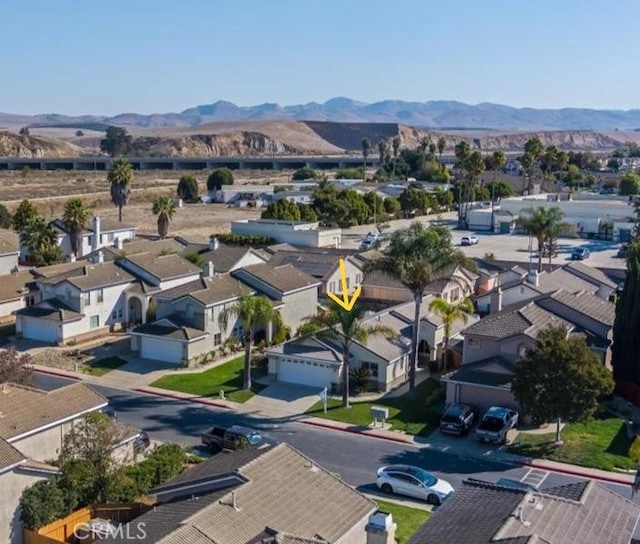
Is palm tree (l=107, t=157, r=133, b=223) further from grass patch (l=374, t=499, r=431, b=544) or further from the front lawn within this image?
grass patch (l=374, t=499, r=431, b=544)

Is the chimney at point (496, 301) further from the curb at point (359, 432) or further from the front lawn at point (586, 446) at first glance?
the curb at point (359, 432)

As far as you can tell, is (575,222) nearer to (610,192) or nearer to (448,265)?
(610,192)

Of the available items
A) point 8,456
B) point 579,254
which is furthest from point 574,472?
point 579,254

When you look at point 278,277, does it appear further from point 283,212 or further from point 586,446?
point 283,212

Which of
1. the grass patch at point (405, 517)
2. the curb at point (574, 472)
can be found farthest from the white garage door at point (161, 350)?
the curb at point (574, 472)

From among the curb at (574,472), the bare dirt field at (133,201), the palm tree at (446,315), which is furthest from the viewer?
the bare dirt field at (133,201)

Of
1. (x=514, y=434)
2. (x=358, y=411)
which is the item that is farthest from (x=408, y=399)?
(x=514, y=434)
